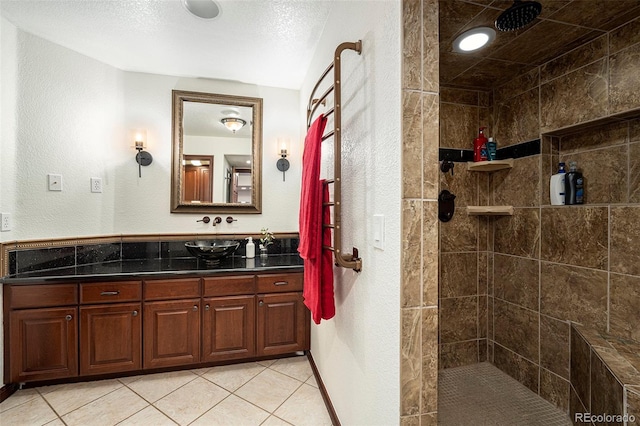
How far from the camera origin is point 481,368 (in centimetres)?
225

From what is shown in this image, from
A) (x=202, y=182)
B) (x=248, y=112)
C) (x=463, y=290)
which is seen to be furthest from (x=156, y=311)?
(x=463, y=290)

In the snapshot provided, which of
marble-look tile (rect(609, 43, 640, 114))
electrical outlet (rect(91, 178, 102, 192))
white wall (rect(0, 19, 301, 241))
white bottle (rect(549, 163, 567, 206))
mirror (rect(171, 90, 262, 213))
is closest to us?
marble-look tile (rect(609, 43, 640, 114))

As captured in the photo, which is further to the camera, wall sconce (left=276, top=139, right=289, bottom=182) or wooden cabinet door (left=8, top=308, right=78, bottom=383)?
wall sconce (left=276, top=139, right=289, bottom=182)

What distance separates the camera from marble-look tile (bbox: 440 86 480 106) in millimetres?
2260

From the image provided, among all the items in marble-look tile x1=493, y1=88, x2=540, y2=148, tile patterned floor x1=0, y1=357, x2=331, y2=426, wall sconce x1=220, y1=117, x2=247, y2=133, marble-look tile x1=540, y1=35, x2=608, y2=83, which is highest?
marble-look tile x1=540, y1=35, x2=608, y2=83

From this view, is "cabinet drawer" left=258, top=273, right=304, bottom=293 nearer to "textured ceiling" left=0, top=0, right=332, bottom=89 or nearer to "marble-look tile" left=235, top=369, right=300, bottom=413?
"marble-look tile" left=235, top=369, right=300, bottom=413

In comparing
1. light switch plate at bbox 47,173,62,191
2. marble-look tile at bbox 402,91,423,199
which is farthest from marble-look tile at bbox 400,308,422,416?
light switch plate at bbox 47,173,62,191

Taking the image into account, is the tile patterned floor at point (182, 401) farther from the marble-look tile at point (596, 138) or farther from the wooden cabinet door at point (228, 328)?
the marble-look tile at point (596, 138)

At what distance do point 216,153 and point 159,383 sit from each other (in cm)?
197

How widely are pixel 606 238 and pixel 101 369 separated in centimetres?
338

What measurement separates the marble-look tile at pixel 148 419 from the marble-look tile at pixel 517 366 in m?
2.34

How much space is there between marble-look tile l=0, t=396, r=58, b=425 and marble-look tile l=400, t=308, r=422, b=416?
2160 mm

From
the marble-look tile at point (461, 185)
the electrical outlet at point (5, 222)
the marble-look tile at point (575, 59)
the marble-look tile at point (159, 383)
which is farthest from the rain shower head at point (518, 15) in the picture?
the electrical outlet at point (5, 222)

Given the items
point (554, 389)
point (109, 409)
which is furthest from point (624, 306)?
point (109, 409)
